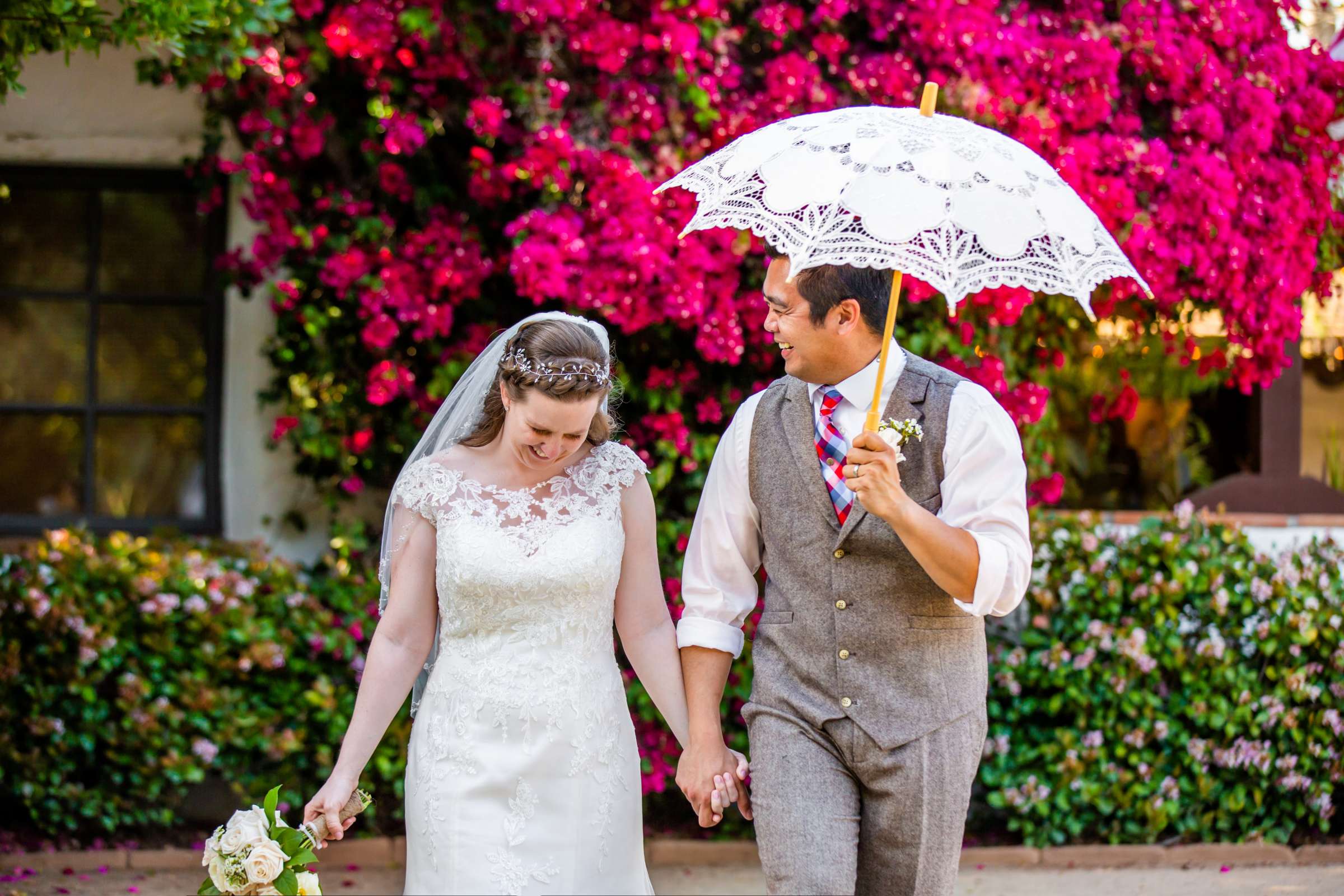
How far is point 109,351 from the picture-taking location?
19.4 ft

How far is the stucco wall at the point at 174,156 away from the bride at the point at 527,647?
2.83 meters

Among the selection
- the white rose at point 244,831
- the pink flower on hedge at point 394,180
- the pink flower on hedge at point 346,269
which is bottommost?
the white rose at point 244,831

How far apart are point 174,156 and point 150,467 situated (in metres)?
1.38

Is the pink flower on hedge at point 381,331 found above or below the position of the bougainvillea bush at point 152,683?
above

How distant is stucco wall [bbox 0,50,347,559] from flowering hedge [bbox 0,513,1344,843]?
0.66 m

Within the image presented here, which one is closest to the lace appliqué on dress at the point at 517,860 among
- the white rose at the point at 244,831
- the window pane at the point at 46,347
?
the white rose at the point at 244,831

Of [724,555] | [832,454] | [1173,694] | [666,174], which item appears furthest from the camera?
[1173,694]

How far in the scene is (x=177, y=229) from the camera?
5941 mm

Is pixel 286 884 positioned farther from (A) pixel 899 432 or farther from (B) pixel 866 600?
(A) pixel 899 432

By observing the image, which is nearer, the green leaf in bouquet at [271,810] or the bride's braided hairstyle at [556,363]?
the green leaf in bouquet at [271,810]

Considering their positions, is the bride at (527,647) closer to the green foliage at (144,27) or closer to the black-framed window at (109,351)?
the green foliage at (144,27)

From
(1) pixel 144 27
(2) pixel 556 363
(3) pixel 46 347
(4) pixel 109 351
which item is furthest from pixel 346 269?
(2) pixel 556 363

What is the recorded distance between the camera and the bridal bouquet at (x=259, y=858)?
8.32 ft

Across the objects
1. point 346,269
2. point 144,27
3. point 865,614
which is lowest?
point 865,614
